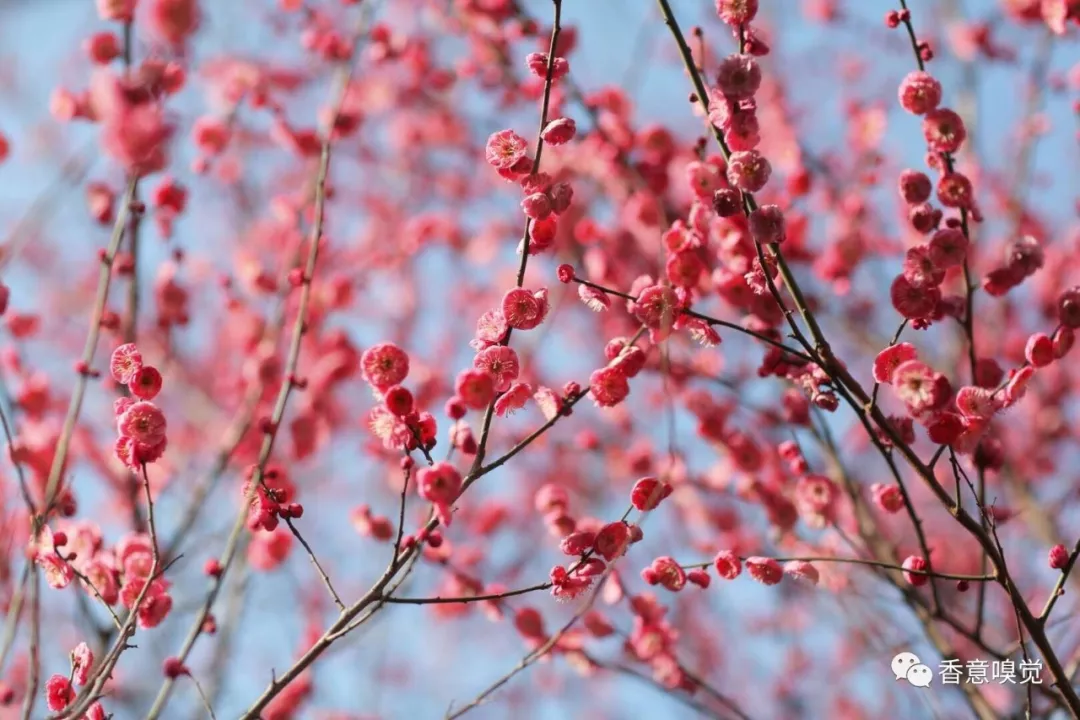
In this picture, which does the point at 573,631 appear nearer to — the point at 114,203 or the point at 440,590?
the point at 440,590

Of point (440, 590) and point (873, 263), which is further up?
point (873, 263)

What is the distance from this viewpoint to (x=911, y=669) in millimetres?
2959

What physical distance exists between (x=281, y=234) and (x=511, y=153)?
10.4 ft

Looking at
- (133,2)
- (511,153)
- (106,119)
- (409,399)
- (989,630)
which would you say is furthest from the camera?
(989,630)

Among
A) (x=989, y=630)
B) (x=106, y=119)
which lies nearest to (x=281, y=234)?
(x=106, y=119)

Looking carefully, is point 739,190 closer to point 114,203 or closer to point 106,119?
point 106,119

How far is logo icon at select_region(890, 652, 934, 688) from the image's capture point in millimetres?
2908

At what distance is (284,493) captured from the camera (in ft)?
7.31

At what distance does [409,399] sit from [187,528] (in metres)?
1.68

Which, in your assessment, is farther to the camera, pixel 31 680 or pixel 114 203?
pixel 114 203

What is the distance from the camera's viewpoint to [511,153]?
2.14m

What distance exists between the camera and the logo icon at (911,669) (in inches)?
114

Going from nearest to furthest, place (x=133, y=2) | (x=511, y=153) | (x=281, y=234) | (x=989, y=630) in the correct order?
1. (x=511, y=153)
2. (x=133, y=2)
3. (x=989, y=630)
4. (x=281, y=234)

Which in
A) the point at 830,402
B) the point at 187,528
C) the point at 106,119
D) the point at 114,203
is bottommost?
the point at 830,402
